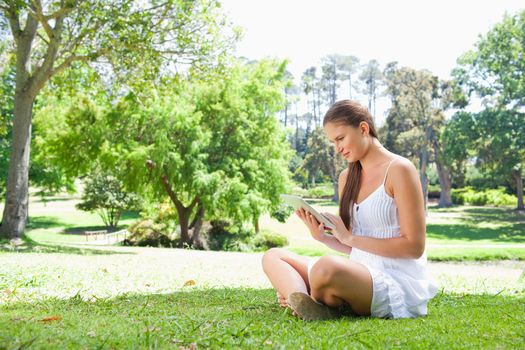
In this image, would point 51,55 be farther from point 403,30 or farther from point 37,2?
point 403,30

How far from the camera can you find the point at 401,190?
10.8 ft

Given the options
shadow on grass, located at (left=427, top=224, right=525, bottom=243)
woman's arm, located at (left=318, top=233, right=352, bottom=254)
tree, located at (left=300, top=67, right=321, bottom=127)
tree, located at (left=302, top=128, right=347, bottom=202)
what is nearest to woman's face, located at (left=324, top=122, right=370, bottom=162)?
woman's arm, located at (left=318, top=233, right=352, bottom=254)

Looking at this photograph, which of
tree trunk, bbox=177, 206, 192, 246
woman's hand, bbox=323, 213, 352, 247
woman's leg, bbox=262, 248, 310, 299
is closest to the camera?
woman's hand, bbox=323, 213, 352, 247

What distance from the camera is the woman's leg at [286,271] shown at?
3578 millimetres

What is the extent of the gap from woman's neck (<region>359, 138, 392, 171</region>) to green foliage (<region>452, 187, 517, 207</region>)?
138 ft

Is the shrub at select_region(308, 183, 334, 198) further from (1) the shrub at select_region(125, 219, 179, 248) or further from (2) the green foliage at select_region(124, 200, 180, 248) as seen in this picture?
(1) the shrub at select_region(125, 219, 179, 248)

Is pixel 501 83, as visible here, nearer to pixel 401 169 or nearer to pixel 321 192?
pixel 321 192

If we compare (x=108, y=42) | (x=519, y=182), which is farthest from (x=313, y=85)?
(x=108, y=42)

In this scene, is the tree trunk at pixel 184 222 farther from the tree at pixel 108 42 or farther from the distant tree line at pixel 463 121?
the tree at pixel 108 42

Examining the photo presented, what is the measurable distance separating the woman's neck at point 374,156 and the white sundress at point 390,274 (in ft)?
0.61

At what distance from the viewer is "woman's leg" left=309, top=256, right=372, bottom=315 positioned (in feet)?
10.5

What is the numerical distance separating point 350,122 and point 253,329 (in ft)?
4.85

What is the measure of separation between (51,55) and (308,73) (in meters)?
52.5

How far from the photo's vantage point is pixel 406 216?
329 cm
